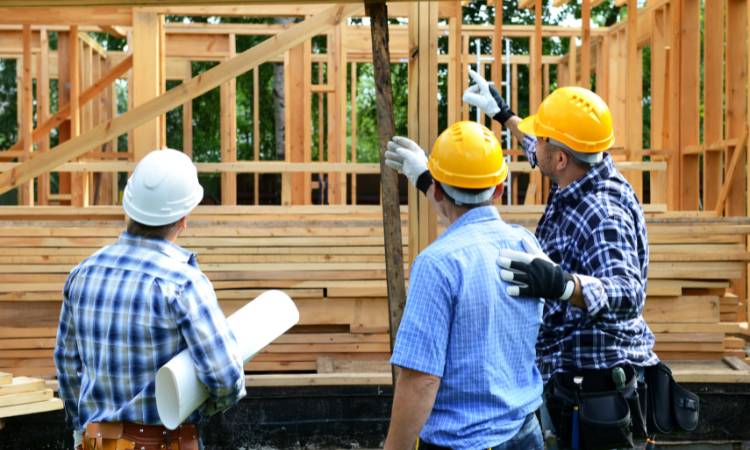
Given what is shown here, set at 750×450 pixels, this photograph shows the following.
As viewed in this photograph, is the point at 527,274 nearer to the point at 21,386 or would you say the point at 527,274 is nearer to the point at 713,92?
the point at 21,386

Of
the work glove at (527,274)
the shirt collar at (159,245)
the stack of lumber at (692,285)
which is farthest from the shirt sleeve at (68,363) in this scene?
the stack of lumber at (692,285)

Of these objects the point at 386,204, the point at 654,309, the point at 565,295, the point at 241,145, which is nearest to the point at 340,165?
the point at 654,309

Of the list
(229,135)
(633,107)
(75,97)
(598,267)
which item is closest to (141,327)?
(598,267)

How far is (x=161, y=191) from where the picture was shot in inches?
147

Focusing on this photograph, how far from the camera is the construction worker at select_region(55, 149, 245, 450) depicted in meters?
3.65

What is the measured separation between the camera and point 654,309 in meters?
8.86

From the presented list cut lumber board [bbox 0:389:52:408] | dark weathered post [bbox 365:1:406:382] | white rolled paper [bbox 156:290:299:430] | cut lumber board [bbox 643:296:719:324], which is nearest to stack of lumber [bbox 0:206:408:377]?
cut lumber board [bbox 0:389:52:408]

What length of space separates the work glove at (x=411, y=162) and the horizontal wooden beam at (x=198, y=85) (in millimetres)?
1296

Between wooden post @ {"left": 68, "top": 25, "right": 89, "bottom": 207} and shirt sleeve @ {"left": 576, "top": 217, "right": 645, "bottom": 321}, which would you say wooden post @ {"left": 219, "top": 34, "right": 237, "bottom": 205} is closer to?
wooden post @ {"left": 68, "top": 25, "right": 89, "bottom": 207}

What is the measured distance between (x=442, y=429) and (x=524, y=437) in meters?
0.30

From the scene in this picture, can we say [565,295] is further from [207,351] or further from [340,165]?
[340,165]

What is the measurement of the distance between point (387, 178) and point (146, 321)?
56.7 inches

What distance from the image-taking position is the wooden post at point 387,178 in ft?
15.5

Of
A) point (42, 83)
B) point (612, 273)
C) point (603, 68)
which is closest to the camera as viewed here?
point (612, 273)
